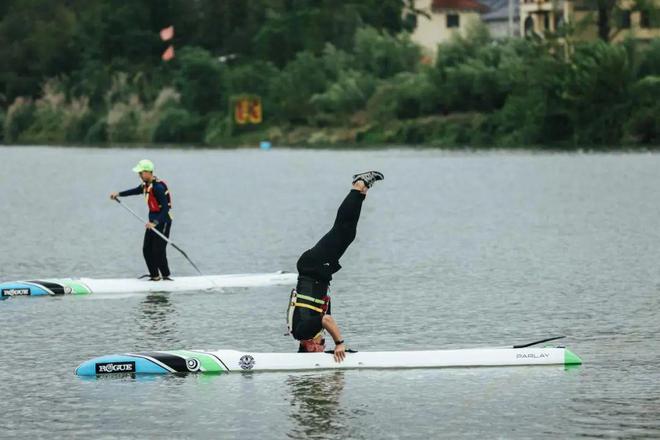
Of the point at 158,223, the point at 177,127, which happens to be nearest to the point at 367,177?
the point at 158,223

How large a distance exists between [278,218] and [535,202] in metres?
11.2

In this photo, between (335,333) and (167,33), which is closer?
(335,333)

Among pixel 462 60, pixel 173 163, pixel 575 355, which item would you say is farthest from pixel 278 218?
pixel 462 60

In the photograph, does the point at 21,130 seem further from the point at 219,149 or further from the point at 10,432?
the point at 10,432

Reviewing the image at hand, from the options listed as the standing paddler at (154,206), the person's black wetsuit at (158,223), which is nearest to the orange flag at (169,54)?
the person's black wetsuit at (158,223)

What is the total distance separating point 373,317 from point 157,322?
130 inches

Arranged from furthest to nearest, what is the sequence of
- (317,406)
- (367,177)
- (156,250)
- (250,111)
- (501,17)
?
1. (501,17)
2. (250,111)
3. (156,250)
4. (367,177)
5. (317,406)

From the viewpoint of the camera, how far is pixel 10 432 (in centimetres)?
1728

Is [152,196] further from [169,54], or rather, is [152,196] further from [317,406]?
[169,54]

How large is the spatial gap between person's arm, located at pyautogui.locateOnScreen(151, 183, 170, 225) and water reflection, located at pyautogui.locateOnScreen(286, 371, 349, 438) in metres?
8.96

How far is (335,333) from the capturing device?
20.2 m

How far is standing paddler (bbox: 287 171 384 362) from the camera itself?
794 inches

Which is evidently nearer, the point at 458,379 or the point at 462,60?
the point at 458,379

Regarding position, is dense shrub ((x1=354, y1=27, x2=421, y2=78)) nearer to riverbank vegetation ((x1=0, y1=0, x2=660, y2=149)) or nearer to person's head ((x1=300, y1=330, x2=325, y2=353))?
riverbank vegetation ((x1=0, y1=0, x2=660, y2=149))
